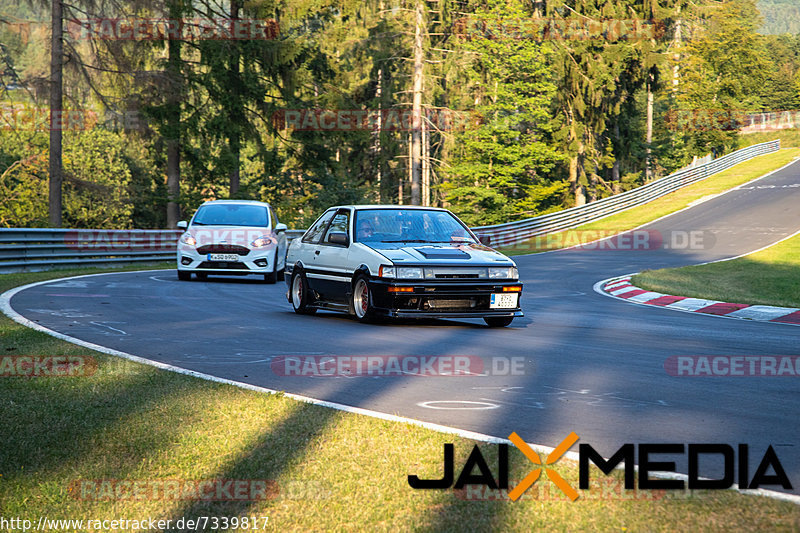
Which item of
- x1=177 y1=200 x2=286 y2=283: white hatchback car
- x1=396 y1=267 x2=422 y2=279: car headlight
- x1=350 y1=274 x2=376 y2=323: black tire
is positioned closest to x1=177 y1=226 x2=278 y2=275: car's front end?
x1=177 y1=200 x2=286 y2=283: white hatchback car

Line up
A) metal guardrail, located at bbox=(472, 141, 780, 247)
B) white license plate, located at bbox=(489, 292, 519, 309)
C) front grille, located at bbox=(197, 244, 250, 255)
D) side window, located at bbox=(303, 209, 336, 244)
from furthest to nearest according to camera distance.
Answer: metal guardrail, located at bbox=(472, 141, 780, 247), front grille, located at bbox=(197, 244, 250, 255), side window, located at bbox=(303, 209, 336, 244), white license plate, located at bbox=(489, 292, 519, 309)

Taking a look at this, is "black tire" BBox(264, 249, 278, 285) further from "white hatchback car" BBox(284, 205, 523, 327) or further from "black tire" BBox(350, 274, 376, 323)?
"black tire" BBox(350, 274, 376, 323)

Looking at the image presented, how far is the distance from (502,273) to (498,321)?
0.78 metres

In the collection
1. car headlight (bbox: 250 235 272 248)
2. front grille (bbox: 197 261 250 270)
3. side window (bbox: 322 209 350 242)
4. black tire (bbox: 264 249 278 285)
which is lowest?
black tire (bbox: 264 249 278 285)

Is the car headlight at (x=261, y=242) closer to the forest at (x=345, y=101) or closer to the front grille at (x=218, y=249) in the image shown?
the front grille at (x=218, y=249)

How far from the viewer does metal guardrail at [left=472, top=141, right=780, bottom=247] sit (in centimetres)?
3934

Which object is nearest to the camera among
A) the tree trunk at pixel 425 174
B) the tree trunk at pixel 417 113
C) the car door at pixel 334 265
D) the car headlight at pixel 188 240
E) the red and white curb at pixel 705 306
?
the car door at pixel 334 265

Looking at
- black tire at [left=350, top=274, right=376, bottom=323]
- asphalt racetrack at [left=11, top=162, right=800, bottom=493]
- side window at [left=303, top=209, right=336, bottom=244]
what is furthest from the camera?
side window at [left=303, top=209, right=336, bottom=244]

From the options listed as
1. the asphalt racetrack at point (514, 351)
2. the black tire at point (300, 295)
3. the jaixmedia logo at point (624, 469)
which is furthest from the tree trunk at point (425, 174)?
the jaixmedia logo at point (624, 469)

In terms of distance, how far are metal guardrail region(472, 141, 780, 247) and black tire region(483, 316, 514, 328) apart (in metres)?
20.5

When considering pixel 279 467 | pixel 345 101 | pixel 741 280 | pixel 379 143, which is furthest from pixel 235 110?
pixel 279 467

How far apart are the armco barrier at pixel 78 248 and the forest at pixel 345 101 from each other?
15.7ft

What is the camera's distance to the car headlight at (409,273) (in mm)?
10945

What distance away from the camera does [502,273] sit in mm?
11289
